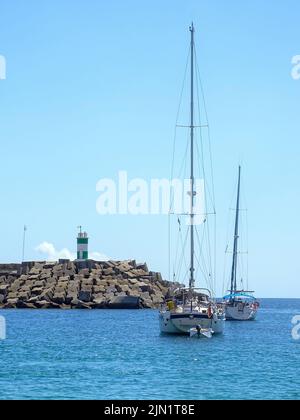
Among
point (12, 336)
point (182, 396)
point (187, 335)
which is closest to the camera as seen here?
point (182, 396)

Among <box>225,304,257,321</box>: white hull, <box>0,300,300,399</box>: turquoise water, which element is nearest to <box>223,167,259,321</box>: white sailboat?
<box>225,304,257,321</box>: white hull

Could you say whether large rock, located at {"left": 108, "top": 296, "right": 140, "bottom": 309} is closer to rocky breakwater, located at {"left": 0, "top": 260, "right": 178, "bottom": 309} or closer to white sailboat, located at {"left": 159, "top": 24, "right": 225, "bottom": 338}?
rocky breakwater, located at {"left": 0, "top": 260, "right": 178, "bottom": 309}

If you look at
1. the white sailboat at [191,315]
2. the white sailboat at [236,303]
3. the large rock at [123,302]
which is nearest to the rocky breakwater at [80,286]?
the large rock at [123,302]

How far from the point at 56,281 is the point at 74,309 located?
7.29 m

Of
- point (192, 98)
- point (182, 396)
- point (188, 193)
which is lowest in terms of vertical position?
point (182, 396)

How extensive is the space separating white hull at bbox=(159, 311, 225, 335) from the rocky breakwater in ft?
188

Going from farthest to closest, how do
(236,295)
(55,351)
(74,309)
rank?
(74,309) → (236,295) → (55,351)

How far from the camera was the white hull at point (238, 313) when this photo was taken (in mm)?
88125

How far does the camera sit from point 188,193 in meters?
57.3

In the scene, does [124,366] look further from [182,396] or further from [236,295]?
[236,295]

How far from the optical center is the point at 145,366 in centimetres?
4212

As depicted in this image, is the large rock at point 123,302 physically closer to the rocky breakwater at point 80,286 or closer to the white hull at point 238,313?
the rocky breakwater at point 80,286

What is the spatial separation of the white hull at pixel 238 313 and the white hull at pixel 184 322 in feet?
98.5
